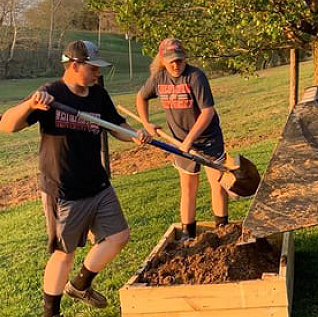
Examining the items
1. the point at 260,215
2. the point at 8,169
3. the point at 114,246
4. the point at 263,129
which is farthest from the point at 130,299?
the point at 263,129

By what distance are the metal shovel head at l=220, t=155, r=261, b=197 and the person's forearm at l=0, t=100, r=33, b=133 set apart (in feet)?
5.84

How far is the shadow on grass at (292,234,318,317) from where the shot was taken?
436cm

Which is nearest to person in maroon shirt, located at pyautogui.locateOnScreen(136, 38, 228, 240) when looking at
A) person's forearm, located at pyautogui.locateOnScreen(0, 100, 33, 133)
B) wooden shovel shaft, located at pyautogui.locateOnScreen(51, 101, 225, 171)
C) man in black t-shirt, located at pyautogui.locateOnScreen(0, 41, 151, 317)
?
wooden shovel shaft, located at pyautogui.locateOnScreen(51, 101, 225, 171)

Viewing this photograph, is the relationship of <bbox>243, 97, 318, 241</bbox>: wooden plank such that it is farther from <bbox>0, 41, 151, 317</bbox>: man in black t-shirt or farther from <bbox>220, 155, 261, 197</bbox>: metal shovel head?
<bbox>0, 41, 151, 317</bbox>: man in black t-shirt

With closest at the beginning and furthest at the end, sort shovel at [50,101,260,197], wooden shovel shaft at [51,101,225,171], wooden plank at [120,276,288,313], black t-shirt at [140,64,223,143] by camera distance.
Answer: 1. wooden plank at [120,276,288,313]
2. wooden shovel shaft at [51,101,225,171]
3. shovel at [50,101,260,197]
4. black t-shirt at [140,64,223,143]

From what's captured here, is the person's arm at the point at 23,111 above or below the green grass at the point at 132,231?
above

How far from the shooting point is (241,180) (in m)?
4.98

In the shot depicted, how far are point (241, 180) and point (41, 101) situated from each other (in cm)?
184

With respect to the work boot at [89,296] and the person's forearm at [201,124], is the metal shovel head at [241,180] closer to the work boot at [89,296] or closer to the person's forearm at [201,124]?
the person's forearm at [201,124]

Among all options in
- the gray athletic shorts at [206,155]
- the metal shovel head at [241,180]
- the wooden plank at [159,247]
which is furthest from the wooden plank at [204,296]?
the gray athletic shorts at [206,155]

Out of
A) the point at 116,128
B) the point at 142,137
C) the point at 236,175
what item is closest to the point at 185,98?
the point at 236,175

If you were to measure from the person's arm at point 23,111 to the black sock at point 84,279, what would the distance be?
1212 mm

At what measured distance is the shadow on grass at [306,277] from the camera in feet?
14.3

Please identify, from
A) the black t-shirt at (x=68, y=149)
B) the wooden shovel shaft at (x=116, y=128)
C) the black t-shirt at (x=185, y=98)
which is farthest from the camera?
the black t-shirt at (x=185, y=98)
